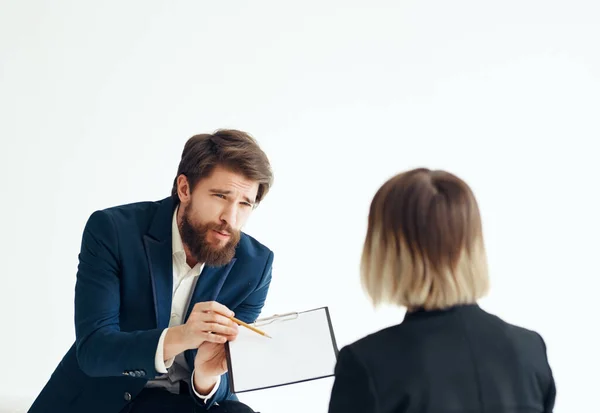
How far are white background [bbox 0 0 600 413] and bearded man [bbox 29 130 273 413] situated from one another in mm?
1986

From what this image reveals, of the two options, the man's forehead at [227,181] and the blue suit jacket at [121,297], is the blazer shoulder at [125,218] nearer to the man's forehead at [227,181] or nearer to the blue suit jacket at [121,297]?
the blue suit jacket at [121,297]

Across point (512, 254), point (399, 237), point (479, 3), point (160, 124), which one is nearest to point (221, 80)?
point (160, 124)

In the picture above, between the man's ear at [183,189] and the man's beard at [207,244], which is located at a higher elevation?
the man's ear at [183,189]

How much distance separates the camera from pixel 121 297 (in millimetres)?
2443

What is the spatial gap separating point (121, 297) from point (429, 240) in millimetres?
1282

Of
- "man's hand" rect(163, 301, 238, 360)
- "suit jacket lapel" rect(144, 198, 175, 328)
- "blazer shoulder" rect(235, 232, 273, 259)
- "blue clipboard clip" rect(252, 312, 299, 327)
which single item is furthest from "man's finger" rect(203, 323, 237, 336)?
"blazer shoulder" rect(235, 232, 273, 259)

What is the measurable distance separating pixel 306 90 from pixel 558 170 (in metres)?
1.51

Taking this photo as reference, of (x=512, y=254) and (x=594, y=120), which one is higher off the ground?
(x=594, y=120)

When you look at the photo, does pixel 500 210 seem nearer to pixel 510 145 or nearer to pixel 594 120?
pixel 510 145

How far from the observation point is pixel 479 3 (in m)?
4.43

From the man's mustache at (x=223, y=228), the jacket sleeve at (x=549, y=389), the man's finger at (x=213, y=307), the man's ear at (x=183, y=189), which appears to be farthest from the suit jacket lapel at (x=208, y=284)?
the jacket sleeve at (x=549, y=389)

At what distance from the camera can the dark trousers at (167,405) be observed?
236 cm

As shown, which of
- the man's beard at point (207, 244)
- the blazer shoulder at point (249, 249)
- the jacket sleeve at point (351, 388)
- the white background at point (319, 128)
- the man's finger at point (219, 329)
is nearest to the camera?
the jacket sleeve at point (351, 388)

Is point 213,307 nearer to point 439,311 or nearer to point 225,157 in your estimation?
point 225,157
